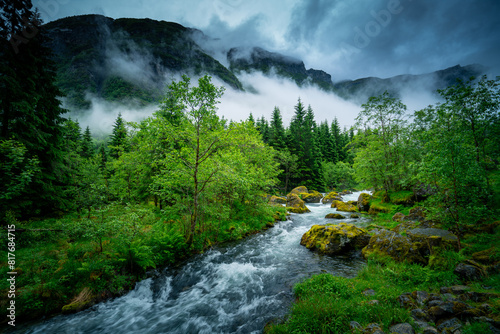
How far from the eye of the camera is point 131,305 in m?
6.79

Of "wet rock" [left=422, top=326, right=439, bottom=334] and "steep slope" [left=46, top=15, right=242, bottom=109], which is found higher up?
"steep slope" [left=46, top=15, right=242, bottom=109]

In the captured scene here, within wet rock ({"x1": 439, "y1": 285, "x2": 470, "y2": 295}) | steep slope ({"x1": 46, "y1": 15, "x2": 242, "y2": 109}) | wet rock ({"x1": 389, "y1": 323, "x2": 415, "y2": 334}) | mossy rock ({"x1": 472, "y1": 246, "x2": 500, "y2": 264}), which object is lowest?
wet rock ({"x1": 389, "y1": 323, "x2": 415, "y2": 334})

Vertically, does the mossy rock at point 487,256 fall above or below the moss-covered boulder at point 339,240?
above

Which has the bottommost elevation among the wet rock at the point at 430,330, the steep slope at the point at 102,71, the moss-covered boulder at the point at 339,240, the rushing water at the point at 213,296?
the rushing water at the point at 213,296

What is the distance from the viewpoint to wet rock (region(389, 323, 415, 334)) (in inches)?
153

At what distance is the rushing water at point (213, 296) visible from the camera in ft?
19.0

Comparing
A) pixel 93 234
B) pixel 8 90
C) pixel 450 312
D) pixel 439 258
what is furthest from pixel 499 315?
pixel 8 90

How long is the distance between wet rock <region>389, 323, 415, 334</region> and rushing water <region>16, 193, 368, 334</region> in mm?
3042

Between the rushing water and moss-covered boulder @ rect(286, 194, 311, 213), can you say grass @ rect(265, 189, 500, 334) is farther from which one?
moss-covered boulder @ rect(286, 194, 311, 213)

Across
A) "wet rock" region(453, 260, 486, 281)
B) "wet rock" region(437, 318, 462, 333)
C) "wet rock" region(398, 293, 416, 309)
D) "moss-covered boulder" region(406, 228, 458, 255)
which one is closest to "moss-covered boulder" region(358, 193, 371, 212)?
"moss-covered boulder" region(406, 228, 458, 255)

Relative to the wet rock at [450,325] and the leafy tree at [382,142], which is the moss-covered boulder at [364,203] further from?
the wet rock at [450,325]

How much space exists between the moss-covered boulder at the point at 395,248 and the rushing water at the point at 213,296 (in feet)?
3.29

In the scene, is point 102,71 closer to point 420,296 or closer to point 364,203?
point 364,203

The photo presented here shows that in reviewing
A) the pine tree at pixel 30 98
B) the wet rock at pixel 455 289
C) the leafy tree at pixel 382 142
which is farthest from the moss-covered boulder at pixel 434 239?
the pine tree at pixel 30 98
